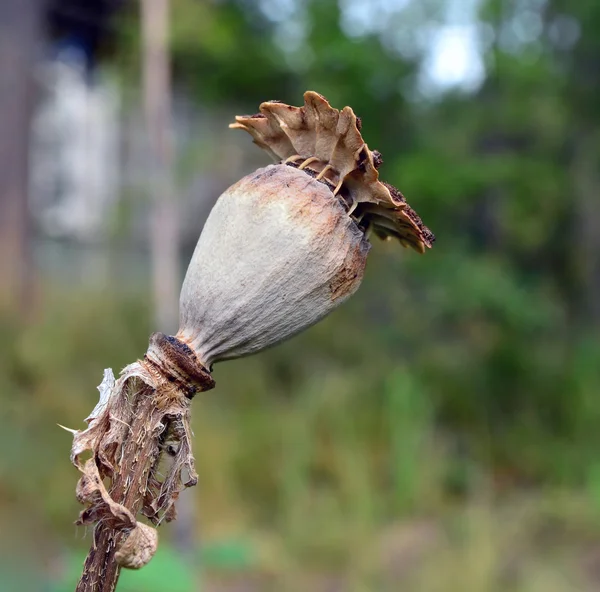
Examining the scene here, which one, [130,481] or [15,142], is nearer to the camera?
[130,481]

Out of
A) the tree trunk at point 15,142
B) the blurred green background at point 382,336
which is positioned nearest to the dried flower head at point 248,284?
the blurred green background at point 382,336

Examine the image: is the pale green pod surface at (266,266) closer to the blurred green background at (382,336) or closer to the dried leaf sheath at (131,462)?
the dried leaf sheath at (131,462)

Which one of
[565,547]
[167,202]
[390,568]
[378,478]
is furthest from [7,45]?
[565,547]

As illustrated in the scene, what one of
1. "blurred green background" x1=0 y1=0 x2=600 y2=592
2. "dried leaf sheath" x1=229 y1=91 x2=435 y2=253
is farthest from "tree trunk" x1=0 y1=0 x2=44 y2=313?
"dried leaf sheath" x1=229 y1=91 x2=435 y2=253

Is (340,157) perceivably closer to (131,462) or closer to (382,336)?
(131,462)

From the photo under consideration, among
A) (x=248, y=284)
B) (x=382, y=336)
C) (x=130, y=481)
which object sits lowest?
(x=130, y=481)

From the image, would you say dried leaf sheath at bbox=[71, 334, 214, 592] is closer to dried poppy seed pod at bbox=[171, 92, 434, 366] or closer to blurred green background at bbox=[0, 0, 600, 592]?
dried poppy seed pod at bbox=[171, 92, 434, 366]

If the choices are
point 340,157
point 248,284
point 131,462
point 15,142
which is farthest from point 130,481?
point 15,142
